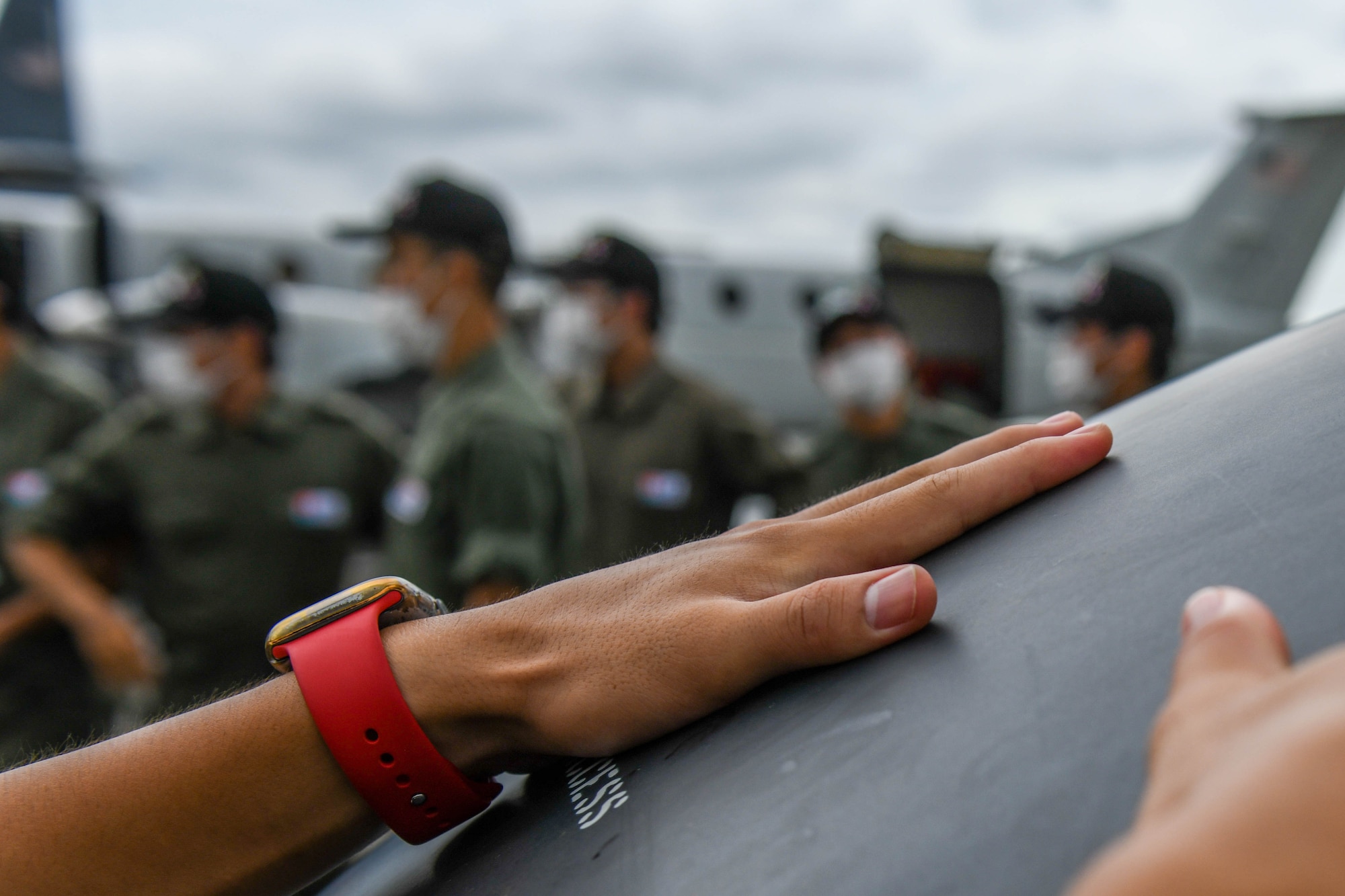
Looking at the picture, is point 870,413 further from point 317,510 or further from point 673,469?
point 317,510

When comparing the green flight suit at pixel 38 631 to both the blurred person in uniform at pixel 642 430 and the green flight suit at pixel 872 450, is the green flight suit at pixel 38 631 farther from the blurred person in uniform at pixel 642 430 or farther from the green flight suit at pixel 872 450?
the green flight suit at pixel 872 450

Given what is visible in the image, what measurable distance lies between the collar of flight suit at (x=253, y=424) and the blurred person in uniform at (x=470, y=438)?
1.33 feet

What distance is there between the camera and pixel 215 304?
3.09 metres

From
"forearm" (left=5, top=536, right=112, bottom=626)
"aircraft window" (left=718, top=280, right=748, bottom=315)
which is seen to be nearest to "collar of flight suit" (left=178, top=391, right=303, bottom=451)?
"forearm" (left=5, top=536, right=112, bottom=626)

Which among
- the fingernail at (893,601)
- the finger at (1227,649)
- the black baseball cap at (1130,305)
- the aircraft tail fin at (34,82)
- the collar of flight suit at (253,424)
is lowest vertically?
the collar of flight suit at (253,424)

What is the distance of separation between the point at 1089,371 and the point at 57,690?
3711 millimetres

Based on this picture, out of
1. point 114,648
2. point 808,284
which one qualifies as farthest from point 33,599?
point 808,284

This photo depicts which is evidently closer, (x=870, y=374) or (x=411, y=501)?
(x=411, y=501)

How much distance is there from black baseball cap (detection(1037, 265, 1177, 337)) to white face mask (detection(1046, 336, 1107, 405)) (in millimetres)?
135

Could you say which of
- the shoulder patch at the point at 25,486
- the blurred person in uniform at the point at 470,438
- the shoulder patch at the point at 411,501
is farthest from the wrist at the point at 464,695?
the shoulder patch at the point at 25,486

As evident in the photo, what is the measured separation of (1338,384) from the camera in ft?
1.94

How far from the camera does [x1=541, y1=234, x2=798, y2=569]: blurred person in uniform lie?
3457 millimetres

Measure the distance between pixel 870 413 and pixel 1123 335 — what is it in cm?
91

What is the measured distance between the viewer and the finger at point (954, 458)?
2.52ft
